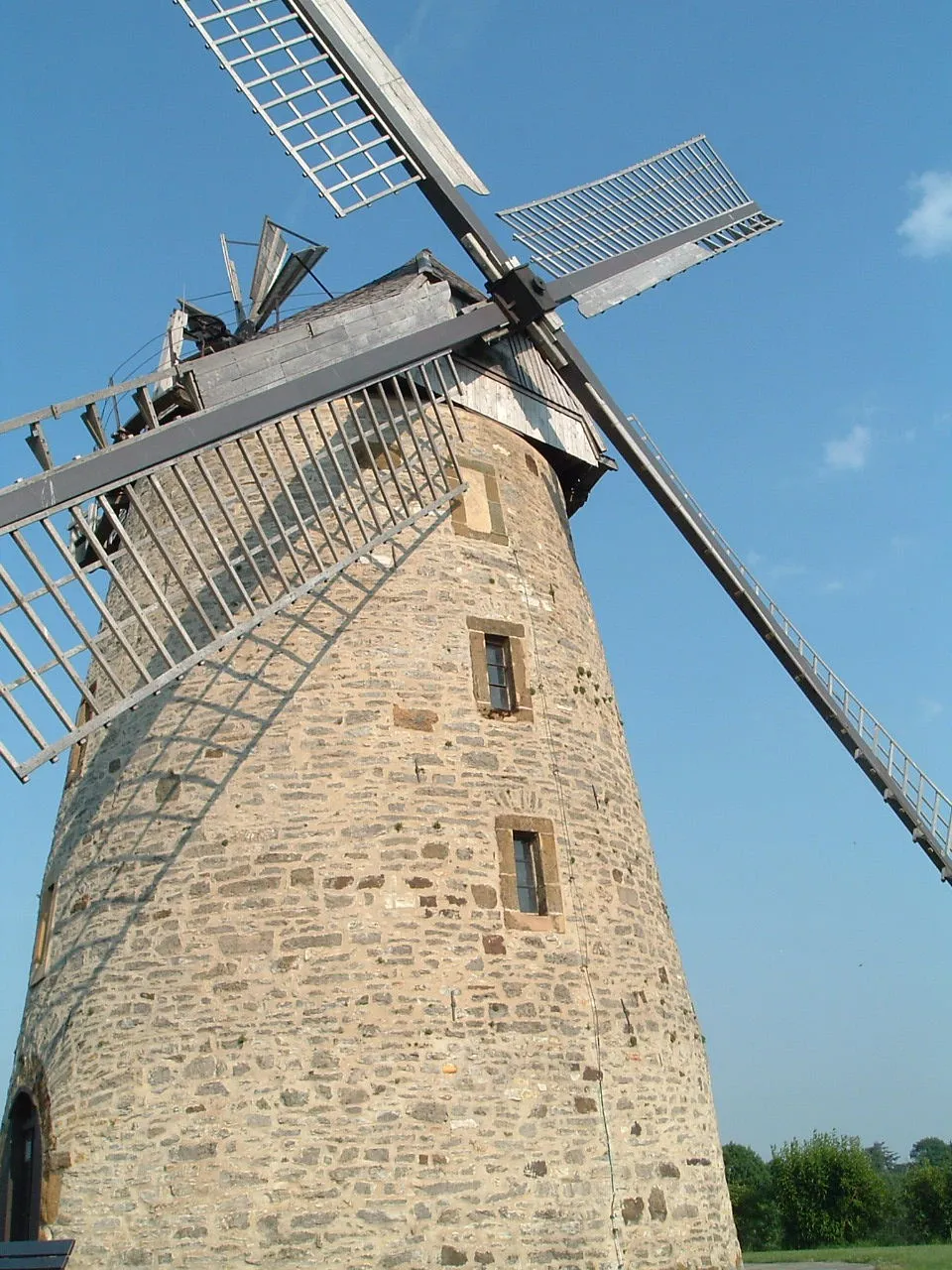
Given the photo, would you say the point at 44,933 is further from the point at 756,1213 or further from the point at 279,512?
the point at 756,1213

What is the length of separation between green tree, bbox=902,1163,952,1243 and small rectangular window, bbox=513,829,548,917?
94.8 feet

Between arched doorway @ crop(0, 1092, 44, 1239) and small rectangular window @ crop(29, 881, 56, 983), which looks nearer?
arched doorway @ crop(0, 1092, 44, 1239)

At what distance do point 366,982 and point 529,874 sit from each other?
1796 millimetres

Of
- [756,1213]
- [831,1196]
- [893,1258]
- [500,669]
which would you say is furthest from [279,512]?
[756,1213]

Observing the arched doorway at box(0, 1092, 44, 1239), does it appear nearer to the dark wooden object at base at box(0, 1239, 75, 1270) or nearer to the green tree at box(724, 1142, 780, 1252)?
the dark wooden object at base at box(0, 1239, 75, 1270)

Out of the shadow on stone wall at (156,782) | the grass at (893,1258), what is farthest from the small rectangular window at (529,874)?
the grass at (893,1258)

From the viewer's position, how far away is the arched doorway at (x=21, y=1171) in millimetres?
9023

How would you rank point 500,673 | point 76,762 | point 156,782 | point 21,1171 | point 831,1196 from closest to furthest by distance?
point 21,1171, point 156,782, point 500,673, point 76,762, point 831,1196

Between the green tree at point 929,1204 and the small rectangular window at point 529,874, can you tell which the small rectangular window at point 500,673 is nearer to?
the small rectangular window at point 529,874

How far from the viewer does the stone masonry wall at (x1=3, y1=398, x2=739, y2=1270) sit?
26.6ft

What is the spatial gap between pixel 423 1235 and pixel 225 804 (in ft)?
11.6

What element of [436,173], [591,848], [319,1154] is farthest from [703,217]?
[319,1154]

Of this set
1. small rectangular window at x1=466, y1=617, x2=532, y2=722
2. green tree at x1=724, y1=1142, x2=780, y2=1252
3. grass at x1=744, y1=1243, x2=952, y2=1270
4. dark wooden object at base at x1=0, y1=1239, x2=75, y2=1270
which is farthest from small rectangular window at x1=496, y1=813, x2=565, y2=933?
green tree at x1=724, y1=1142, x2=780, y2=1252

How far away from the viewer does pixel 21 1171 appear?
30.8ft
